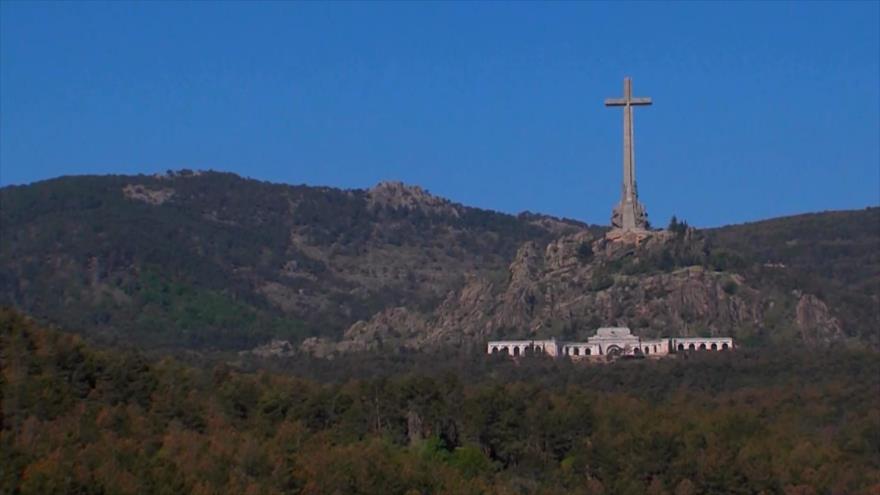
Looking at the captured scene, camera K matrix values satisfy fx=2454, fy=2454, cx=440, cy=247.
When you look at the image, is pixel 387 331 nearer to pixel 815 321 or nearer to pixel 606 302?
pixel 606 302

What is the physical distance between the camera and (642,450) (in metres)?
89.9

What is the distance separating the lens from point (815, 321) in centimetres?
13688

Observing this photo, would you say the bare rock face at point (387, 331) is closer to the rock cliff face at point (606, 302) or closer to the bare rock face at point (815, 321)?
the rock cliff face at point (606, 302)

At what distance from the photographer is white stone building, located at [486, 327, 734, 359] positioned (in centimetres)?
13375

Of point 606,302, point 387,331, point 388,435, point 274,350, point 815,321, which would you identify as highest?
point 606,302

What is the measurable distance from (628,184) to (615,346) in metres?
12.0

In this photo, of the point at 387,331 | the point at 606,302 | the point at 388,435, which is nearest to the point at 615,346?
the point at 606,302

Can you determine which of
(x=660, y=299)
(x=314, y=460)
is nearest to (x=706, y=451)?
(x=314, y=460)

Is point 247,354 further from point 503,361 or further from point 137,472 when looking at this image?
point 137,472

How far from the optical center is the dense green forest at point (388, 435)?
2862 inches

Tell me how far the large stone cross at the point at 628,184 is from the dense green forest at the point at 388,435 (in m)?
28.8

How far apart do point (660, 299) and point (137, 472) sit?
7558 centimetres

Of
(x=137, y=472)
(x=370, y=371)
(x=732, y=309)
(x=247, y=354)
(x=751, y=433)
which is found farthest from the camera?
(x=247, y=354)

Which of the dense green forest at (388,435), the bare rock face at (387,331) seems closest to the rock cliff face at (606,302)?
the bare rock face at (387,331)
